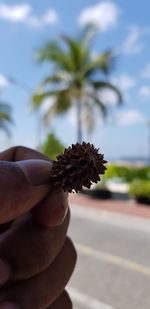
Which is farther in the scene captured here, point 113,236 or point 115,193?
point 115,193

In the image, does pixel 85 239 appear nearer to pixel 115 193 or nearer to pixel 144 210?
pixel 144 210

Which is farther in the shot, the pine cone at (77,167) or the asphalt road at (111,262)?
the asphalt road at (111,262)

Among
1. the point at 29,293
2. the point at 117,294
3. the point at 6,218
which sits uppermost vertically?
the point at 6,218

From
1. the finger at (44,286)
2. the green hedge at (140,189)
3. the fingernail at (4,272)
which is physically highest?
the fingernail at (4,272)

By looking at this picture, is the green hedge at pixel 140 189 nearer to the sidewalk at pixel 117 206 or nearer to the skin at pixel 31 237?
the sidewalk at pixel 117 206

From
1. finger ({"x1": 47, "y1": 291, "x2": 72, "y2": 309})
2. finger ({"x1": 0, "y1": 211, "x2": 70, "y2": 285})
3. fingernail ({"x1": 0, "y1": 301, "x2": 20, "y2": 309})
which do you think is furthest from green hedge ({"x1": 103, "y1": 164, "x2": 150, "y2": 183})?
fingernail ({"x1": 0, "y1": 301, "x2": 20, "y2": 309})

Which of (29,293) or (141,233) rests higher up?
(29,293)

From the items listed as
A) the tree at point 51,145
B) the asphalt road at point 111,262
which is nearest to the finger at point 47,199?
the asphalt road at point 111,262

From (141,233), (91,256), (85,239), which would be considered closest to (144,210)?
(141,233)

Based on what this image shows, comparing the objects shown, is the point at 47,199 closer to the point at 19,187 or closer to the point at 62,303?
the point at 19,187
